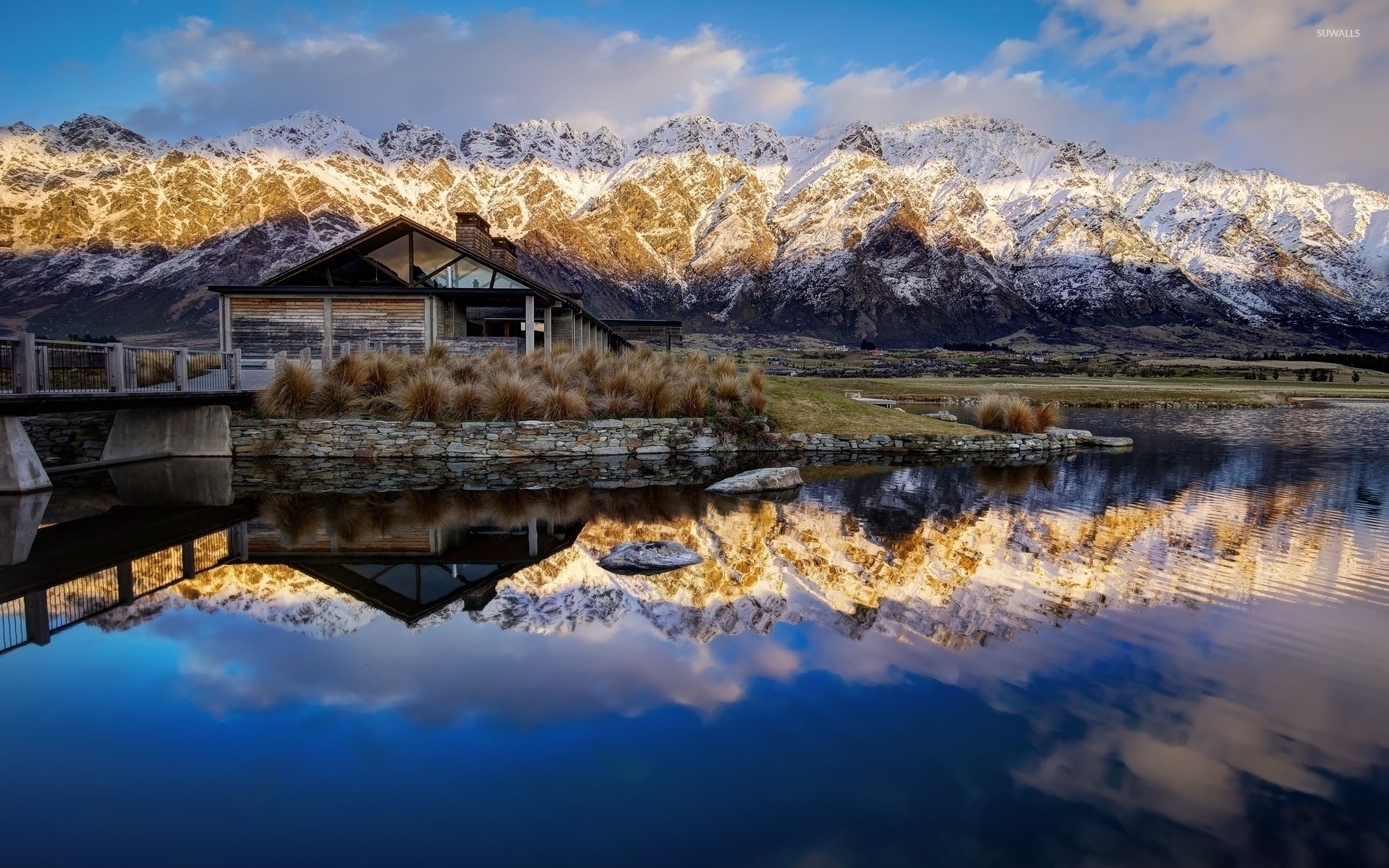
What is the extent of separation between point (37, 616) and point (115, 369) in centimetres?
975

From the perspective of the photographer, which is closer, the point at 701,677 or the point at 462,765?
the point at 462,765

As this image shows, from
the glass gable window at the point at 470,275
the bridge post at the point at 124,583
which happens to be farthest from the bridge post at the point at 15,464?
the glass gable window at the point at 470,275

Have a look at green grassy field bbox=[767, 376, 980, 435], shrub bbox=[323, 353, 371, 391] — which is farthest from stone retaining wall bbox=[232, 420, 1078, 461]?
shrub bbox=[323, 353, 371, 391]

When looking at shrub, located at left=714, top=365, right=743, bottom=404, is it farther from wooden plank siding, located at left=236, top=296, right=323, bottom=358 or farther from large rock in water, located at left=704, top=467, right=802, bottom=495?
wooden plank siding, located at left=236, top=296, right=323, bottom=358

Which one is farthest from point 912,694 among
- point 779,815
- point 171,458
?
point 171,458

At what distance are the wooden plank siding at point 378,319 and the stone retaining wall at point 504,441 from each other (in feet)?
29.1

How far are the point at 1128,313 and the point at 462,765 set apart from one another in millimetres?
220339

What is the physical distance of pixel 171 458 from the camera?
61.1ft

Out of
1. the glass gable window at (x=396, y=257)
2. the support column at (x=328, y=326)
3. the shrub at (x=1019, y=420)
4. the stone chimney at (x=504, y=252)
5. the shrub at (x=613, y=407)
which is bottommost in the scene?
the shrub at (x=1019, y=420)

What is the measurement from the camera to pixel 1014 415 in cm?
2531

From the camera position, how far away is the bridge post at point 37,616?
6.96 m

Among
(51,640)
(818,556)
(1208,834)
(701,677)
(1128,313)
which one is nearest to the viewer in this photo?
(1208,834)

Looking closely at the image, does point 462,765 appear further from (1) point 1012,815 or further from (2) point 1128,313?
(2) point 1128,313

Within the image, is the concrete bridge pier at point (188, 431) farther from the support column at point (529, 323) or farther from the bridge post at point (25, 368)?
the support column at point (529, 323)
